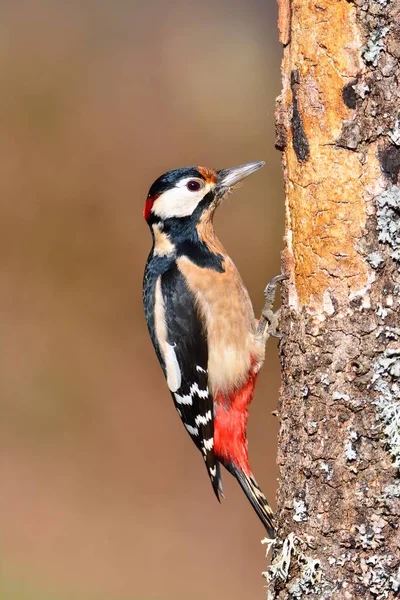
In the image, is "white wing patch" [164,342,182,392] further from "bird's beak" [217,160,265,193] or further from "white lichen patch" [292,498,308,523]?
"white lichen patch" [292,498,308,523]

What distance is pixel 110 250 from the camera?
6.58 m

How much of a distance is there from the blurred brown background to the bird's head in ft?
8.82

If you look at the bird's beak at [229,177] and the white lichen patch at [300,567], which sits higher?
the bird's beak at [229,177]

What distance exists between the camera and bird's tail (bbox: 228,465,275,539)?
319 cm

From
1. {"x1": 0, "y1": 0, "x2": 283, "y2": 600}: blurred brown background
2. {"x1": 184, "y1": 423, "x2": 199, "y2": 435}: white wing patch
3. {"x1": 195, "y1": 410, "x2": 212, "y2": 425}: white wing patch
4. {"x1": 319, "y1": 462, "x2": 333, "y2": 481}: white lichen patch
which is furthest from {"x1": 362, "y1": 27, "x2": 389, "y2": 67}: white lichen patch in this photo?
{"x1": 0, "y1": 0, "x2": 283, "y2": 600}: blurred brown background

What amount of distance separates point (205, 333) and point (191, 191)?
2.17 feet

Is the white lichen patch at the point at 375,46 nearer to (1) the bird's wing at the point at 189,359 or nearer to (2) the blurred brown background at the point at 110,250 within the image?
(1) the bird's wing at the point at 189,359

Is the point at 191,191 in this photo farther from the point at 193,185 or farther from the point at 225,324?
the point at 225,324

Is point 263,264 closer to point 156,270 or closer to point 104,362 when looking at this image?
point 104,362

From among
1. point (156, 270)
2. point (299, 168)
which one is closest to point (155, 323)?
point (156, 270)

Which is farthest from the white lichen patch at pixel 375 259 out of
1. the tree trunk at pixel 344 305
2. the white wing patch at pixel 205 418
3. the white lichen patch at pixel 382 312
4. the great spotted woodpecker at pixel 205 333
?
the white wing patch at pixel 205 418

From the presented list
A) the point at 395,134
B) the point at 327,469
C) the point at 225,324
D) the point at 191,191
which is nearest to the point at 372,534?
the point at 327,469

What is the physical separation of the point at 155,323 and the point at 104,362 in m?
3.20

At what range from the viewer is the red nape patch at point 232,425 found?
339 cm
